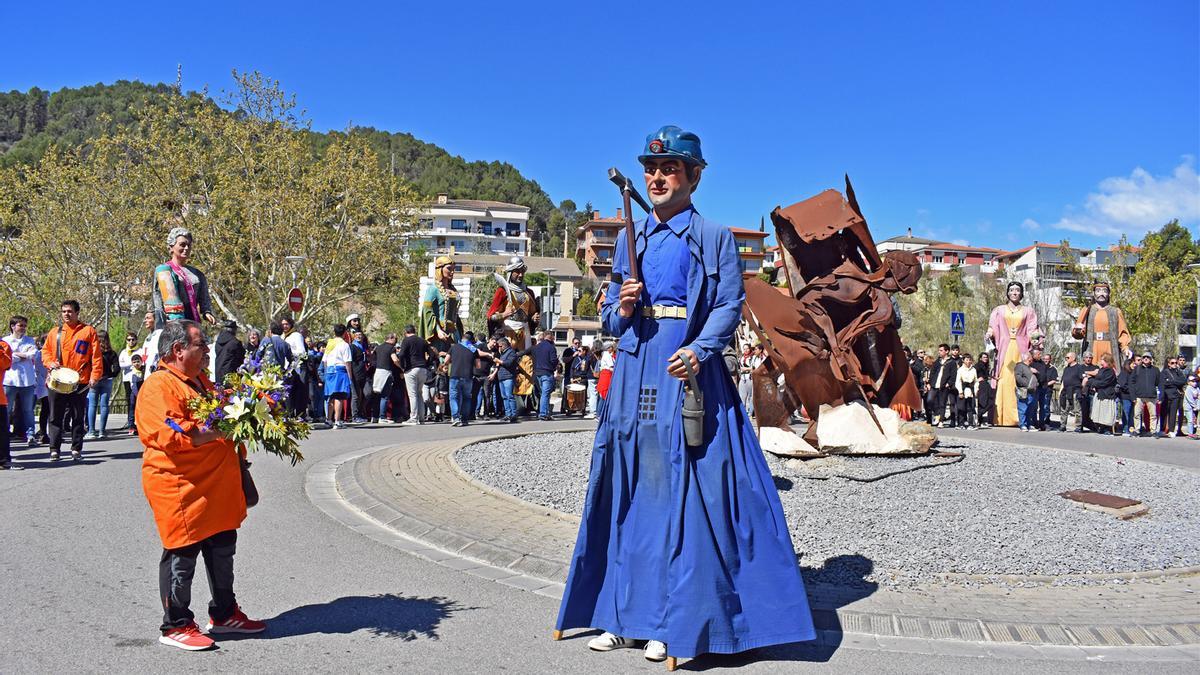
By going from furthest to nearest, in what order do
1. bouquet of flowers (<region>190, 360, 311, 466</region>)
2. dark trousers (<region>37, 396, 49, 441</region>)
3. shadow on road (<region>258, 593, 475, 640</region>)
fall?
1. dark trousers (<region>37, 396, 49, 441</region>)
2. shadow on road (<region>258, 593, 475, 640</region>)
3. bouquet of flowers (<region>190, 360, 311, 466</region>)

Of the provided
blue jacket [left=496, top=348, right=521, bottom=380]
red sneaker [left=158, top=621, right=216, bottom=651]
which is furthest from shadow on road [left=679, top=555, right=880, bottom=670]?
blue jacket [left=496, top=348, right=521, bottom=380]

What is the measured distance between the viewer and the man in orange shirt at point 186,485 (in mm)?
4441

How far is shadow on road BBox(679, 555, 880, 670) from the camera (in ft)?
15.0

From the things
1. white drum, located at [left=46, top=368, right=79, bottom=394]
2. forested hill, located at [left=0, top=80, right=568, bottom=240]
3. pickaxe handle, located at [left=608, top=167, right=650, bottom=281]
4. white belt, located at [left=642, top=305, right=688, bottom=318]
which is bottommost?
white drum, located at [left=46, top=368, right=79, bottom=394]

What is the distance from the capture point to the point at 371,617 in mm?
5195

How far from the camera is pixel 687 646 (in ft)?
14.0

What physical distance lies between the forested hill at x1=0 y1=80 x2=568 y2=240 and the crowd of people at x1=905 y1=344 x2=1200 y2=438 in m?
77.2

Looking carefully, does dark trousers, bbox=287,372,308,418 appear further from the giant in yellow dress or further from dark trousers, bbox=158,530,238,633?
the giant in yellow dress

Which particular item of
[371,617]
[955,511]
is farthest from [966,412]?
[371,617]

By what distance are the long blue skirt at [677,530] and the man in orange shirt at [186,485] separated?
5.80 ft

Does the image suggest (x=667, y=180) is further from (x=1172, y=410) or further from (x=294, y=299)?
(x=294, y=299)

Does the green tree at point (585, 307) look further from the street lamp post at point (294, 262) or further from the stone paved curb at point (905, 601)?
the stone paved curb at point (905, 601)

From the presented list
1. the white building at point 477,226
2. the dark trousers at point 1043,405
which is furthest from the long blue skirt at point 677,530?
the white building at point 477,226

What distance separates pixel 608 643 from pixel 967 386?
16.5 metres
